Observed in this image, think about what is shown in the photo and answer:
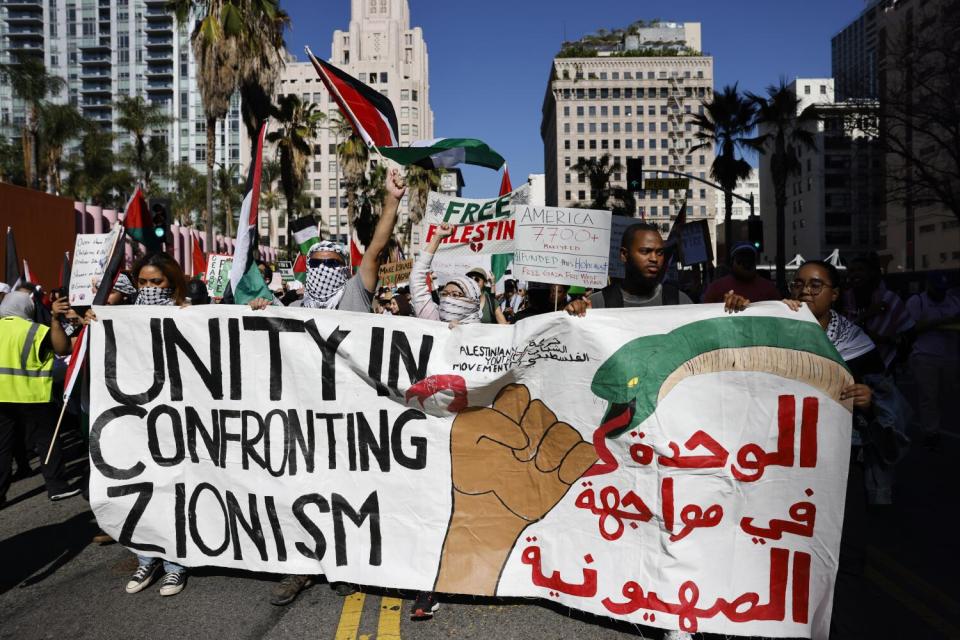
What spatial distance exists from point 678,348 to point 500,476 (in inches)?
44.7

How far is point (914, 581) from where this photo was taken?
4.23 meters

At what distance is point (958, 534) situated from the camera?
502 cm

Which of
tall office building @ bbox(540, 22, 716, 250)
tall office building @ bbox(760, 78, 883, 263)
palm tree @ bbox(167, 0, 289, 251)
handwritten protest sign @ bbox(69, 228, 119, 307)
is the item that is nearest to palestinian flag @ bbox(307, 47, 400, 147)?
handwritten protest sign @ bbox(69, 228, 119, 307)

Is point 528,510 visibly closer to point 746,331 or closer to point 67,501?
point 746,331

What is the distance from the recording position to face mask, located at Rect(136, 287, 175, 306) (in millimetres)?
4625

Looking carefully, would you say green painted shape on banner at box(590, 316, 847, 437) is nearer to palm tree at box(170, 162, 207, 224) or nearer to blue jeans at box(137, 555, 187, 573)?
blue jeans at box(137, 555, 187, 573)

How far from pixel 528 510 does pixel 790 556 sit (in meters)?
1.26

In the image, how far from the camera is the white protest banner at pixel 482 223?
8781mm

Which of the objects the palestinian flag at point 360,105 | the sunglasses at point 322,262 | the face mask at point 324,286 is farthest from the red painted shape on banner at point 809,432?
the palestinian flag at point 360,105

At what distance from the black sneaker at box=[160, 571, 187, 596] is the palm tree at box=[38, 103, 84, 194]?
45.6 meters

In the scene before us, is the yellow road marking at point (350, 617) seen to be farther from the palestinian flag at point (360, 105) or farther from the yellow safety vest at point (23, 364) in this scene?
the palestinian flag at point (360, 105)

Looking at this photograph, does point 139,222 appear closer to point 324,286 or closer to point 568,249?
point 324,286

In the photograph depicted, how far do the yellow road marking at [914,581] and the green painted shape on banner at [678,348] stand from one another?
4.98ft

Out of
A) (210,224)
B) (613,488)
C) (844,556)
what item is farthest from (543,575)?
(210,224)
